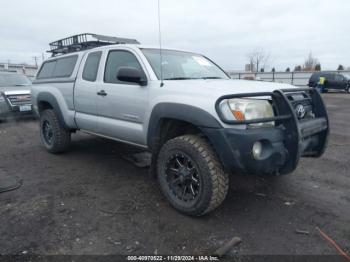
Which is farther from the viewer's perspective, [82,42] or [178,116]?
[82,42]

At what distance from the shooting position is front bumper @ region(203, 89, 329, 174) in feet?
8.58

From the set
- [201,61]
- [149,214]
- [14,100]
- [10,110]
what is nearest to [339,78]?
[201,61]

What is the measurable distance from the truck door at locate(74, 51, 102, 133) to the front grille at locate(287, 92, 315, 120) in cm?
263

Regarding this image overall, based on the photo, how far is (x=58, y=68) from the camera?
5.40 meters

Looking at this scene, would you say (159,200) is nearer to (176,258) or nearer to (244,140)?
(176,258)

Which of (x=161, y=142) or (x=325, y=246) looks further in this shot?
(x=161, y=142)

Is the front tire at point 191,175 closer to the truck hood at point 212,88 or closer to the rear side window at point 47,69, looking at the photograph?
the truck hood at point 212,88

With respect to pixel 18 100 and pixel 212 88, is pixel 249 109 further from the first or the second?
pixel 18 100

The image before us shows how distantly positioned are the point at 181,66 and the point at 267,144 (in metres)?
1.78

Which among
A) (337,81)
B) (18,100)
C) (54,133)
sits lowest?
(54,133)

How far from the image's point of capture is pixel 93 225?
2.91 m

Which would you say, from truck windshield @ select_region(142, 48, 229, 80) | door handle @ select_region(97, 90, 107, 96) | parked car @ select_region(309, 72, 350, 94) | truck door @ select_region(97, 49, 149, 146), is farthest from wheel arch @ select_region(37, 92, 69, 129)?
parked car @ select_region(309, 72, 350, 94)

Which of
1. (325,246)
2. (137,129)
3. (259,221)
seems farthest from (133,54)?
(325,246)

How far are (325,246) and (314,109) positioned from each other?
60.7 inches
